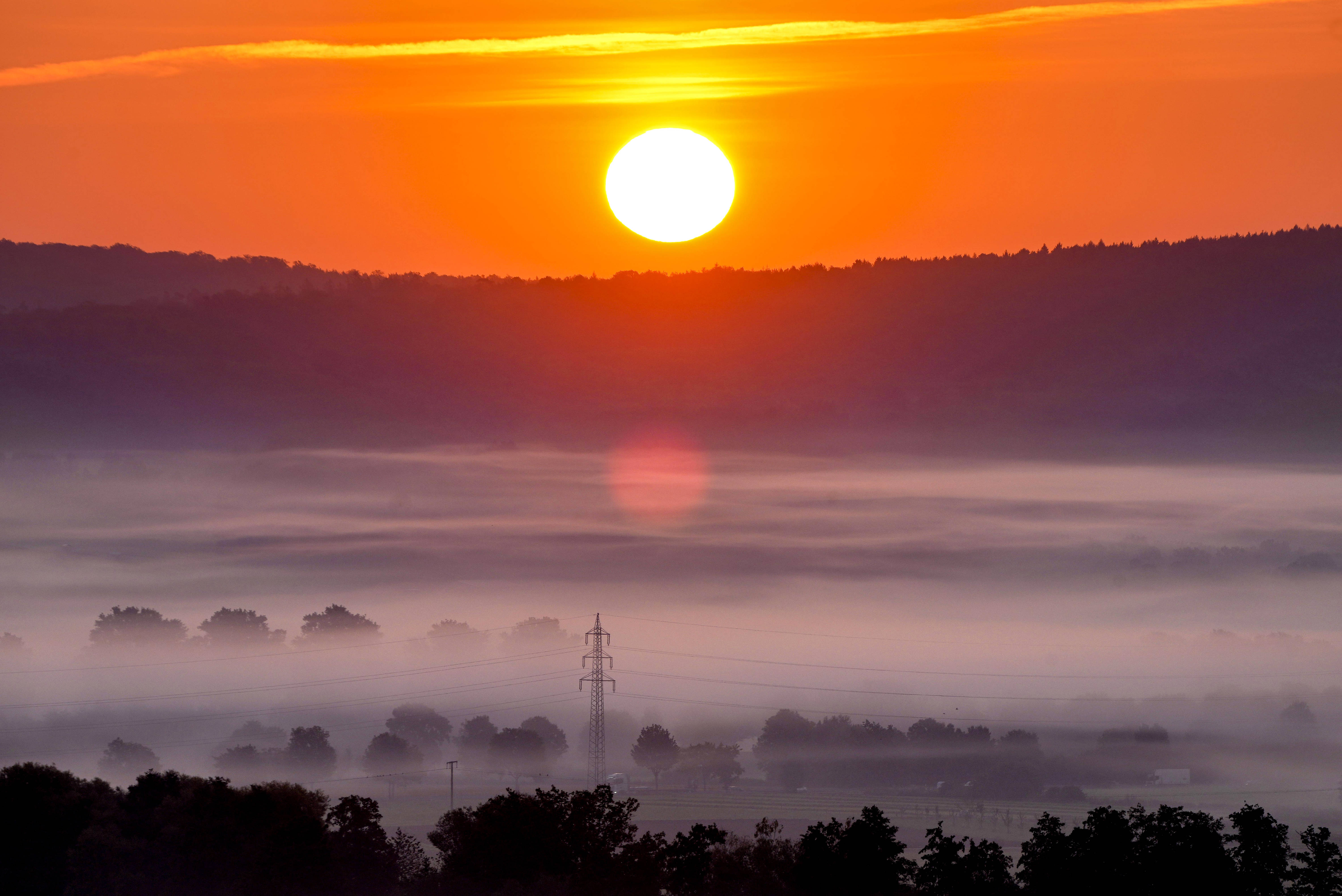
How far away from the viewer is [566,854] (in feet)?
250

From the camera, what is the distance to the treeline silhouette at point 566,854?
73.2 meters

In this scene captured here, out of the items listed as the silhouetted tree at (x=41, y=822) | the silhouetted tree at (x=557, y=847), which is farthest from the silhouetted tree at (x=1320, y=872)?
the silhouetted tree at (x=41, y=822)

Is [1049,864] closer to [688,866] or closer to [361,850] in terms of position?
[688,866]

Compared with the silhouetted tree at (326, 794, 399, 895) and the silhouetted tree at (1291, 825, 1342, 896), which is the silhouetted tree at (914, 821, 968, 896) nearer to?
the silhouetted tree at (1291, 825, 1342, 896)

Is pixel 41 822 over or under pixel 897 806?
under

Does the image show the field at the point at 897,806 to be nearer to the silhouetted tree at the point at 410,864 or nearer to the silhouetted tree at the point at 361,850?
the silhouetted tree at the point at 410,864

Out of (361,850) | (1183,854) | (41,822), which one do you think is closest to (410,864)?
(361,850)

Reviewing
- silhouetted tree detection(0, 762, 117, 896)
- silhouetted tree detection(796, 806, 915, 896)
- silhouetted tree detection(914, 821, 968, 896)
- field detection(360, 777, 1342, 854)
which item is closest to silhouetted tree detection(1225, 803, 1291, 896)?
silhouetted tree detection(914, 821, 968, 896)

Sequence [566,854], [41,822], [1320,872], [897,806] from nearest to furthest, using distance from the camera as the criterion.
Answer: [1320,872]
[566,854]
[41,822]
[897,806]

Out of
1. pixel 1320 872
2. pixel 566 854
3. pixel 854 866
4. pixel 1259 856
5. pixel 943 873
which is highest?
pixel 566 854

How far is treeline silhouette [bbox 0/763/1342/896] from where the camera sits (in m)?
73.2

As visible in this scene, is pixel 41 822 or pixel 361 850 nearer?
pixel 361 850

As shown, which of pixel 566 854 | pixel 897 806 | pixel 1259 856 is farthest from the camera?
pixel 897 806

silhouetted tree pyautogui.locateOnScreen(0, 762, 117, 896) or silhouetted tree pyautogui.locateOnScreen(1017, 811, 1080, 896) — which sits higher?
silhouetted tree pyautogui.locateOnScreen(0, 762, 117, 896)
